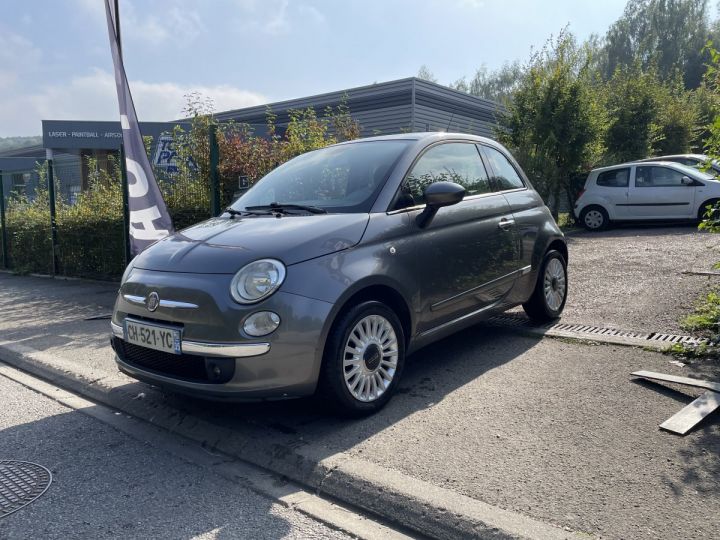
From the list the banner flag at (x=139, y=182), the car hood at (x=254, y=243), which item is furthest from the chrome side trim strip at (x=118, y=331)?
the banner flag at (x=139, y=182)

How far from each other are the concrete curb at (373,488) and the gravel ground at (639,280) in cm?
344

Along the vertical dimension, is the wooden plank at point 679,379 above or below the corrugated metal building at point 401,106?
below

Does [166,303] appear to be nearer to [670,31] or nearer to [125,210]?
[125,210]

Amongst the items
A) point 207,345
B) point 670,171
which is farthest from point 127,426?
point 670,171

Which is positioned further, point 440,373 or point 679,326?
point 679,326

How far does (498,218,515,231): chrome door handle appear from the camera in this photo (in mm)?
4938

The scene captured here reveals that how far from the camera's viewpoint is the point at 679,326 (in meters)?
5.40

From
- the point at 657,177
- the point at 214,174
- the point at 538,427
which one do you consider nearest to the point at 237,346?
the point at 538,427

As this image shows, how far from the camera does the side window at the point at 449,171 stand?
4.29 meters

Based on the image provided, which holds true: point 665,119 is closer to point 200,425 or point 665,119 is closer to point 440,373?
point 440,373

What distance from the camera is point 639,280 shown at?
7.50 metres

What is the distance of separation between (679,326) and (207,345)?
4304 mm

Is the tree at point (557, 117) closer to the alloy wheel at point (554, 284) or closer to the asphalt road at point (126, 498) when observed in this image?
the alloy wheel at point (554, 284)

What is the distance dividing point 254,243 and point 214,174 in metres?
4.74
